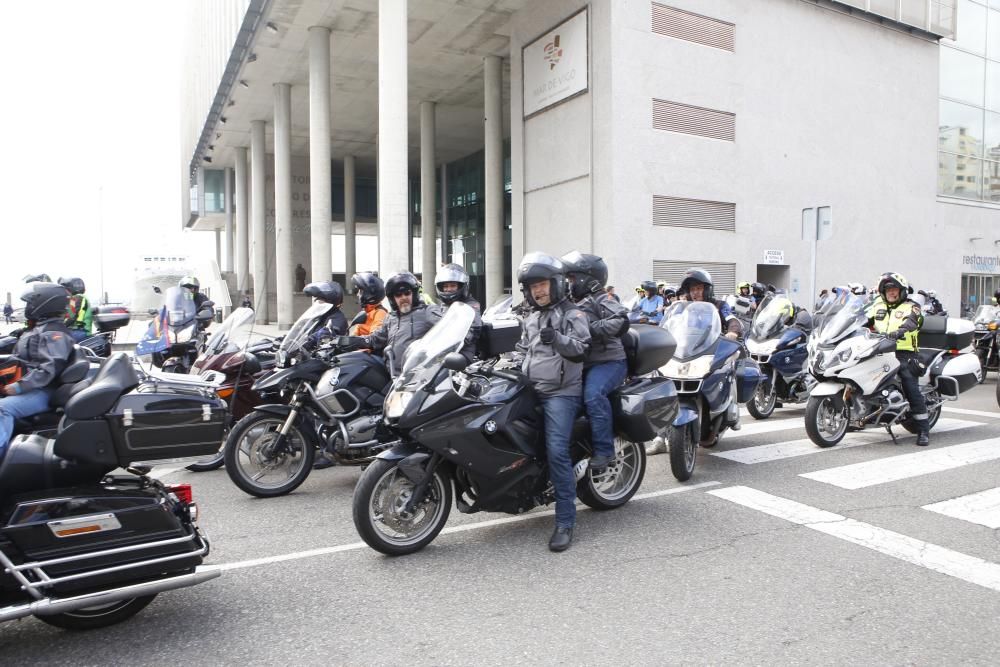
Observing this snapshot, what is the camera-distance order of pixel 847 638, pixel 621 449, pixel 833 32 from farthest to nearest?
pixel 833 32 → pixel 621 449 → pixel 847 638

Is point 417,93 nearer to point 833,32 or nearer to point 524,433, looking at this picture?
point 833,32

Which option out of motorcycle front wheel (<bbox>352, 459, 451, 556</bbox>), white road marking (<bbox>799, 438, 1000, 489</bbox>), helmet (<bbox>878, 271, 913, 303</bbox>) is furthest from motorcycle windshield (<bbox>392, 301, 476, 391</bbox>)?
helmet (<bbox>878, 271, 913, 303</bbox>)

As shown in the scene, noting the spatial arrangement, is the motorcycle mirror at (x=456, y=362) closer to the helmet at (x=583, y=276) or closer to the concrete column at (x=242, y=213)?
A: the helmet at (x=583, y=276)

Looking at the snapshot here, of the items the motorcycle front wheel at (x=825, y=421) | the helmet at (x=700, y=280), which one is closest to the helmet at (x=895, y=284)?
the motorcycle front wheel at (x=825, y=421)

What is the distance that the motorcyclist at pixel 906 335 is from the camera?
25.5 feet

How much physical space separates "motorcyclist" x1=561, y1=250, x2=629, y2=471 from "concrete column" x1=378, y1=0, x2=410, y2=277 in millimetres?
14438

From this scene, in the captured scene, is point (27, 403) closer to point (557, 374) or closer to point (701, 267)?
point (557, 374)

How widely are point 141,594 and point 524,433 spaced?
2.36 metres

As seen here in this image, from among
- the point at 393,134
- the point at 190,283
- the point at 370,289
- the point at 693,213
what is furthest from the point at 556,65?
the point at 370,289

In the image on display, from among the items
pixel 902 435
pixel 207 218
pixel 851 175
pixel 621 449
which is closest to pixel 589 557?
pixel 621 449

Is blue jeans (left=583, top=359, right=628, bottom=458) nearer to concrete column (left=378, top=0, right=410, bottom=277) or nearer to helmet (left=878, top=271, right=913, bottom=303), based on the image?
helmet (left=878, top=271, right=913, bottom=303)

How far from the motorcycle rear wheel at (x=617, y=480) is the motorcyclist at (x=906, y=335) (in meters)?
3.89

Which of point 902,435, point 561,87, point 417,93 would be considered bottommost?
point 902,435

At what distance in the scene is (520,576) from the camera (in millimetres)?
4191
